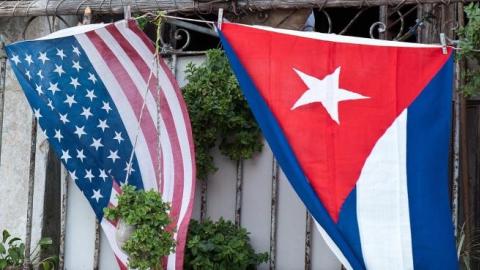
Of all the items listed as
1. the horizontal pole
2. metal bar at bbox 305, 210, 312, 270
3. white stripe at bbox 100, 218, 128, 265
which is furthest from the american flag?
metal bar at bbox 305, 210, 312, 270

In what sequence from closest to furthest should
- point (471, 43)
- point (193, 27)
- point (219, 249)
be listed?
1. point (471, 43)
2. point (219, 249)
3. point (193, 27)

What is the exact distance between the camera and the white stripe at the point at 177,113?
7289mm

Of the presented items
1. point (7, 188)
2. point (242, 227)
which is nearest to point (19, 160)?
point (7, 188)

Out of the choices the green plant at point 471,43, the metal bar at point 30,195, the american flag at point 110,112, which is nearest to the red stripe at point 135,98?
the american flag at point 110,112

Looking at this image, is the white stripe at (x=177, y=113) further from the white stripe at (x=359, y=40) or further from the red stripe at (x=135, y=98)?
the white stripe at (x=359, y=40)

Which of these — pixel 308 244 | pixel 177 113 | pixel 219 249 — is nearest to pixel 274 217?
pixel 308 244

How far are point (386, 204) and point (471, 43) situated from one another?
4.62ft

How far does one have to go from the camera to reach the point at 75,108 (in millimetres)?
7488

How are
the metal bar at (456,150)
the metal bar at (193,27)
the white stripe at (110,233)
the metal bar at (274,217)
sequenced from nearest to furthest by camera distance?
1. the metal bar at (456,150)
2. the metal bar at (274,217)
3. the white stripe at (110,233)
4. the metal bar at (193,27)

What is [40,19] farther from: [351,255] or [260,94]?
[351,255]

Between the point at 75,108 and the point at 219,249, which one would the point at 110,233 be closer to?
the point at 219,249

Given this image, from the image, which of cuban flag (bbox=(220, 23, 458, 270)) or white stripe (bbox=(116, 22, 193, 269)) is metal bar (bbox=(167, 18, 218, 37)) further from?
cuban flag (bbox=(220, 23, 458, 270))

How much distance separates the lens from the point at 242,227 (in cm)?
754

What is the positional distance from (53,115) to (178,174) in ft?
4.22
